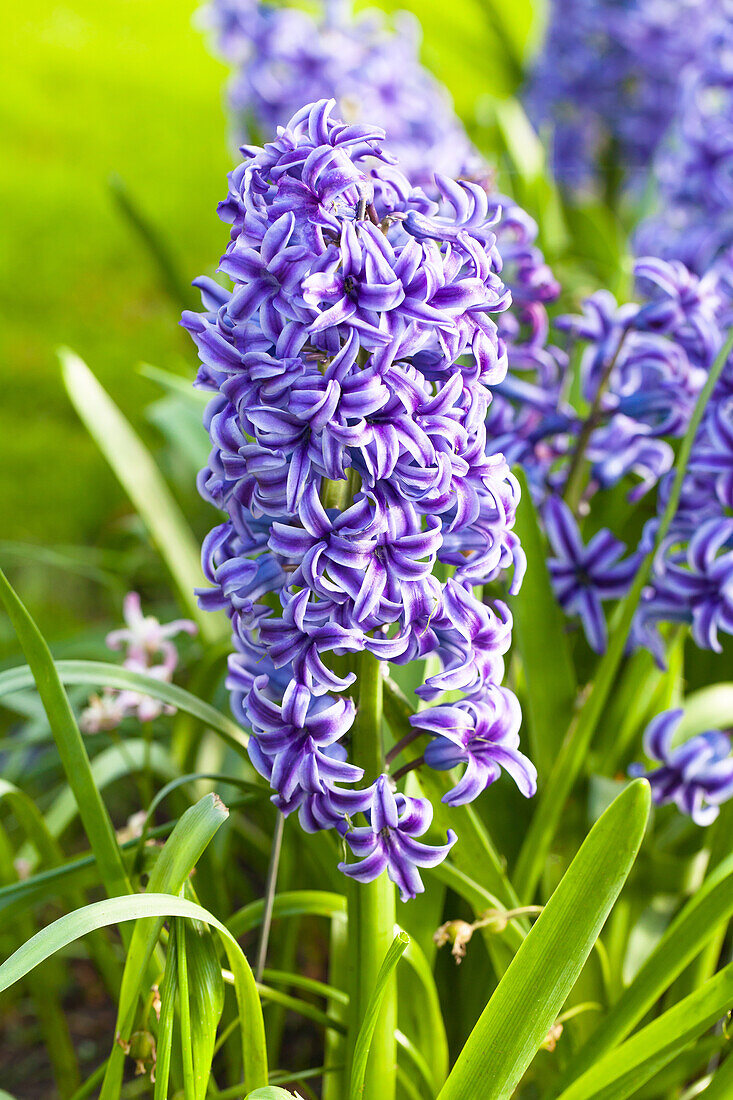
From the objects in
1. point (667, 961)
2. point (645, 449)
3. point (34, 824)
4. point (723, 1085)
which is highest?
point (645, 449)

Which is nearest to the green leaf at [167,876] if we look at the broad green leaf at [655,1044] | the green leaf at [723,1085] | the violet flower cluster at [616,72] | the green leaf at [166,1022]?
the green leaf at [166,1022]

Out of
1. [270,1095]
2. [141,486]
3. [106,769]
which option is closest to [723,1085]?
[270,1095]

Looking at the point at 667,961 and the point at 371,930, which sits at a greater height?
the point at 371,930

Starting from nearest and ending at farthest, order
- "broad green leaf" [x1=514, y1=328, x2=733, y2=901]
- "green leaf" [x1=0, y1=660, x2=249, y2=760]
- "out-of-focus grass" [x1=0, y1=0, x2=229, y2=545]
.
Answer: "green leaf" [x1=0, y1=660, x2=249, y2=760]
"broad green leaf" [x1=514, y1=328, x2=733, y2=901]
"out-of-focus grass" [x1=0, y1=0, x2=229, y2=545]

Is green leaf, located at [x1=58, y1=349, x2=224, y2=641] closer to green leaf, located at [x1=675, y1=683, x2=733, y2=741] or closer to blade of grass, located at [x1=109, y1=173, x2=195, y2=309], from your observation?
blade of grass, located at [x1=109, y1=173, x2=195, y2=309]

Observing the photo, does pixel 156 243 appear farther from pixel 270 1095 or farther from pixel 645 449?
pixel 270 1095

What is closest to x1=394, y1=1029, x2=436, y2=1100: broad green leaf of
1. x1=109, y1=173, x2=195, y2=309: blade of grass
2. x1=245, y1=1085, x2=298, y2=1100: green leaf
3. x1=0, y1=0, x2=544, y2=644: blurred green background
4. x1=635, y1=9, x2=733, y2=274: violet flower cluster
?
x1=245, y1=1085, x2=298, y2=1100: green leaf
